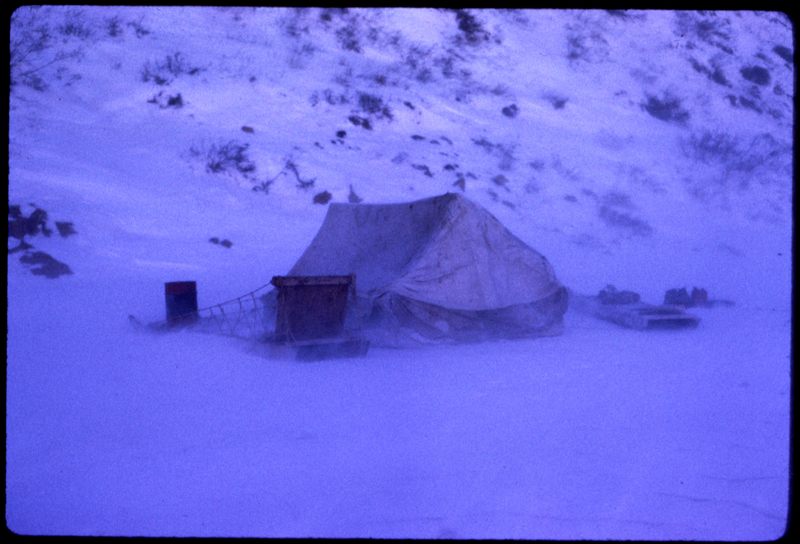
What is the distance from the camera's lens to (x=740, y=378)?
773 centimetres

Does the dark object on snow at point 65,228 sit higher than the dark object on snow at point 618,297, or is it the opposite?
the dark object on snow at point 65,228

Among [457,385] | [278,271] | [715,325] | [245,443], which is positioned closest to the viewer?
[245,443]

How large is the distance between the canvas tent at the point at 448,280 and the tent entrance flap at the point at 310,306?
1.69 ft

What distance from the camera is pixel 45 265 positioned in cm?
1184

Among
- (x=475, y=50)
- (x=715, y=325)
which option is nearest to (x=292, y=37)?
(x=475, y=50)

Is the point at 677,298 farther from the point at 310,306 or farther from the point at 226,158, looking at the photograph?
the point at 226,158

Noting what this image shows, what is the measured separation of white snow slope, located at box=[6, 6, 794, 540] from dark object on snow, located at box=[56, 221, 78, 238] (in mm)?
191

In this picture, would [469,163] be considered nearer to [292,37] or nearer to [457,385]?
[292,37]

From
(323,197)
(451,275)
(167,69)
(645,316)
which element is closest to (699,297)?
(645,316)

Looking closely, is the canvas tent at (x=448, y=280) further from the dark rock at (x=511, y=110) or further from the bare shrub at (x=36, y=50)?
the dark rock at (x=511, y=110)

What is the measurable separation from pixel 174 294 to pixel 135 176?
7.41m

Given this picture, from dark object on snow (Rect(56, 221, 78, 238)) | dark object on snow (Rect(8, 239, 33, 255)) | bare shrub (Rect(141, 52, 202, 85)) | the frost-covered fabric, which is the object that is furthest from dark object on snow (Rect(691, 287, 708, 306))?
bare shrub (Rect(141, 52, 202, 85))

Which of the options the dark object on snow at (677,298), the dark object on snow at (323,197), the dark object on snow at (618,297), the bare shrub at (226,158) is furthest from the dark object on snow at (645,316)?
the bare shrub at (226,158)

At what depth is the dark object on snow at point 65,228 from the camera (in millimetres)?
13238
